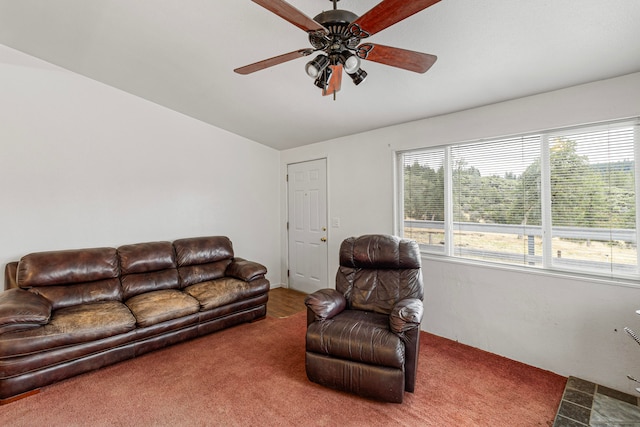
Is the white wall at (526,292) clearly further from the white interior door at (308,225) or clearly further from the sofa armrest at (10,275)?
the sofa armrest at (10,275)

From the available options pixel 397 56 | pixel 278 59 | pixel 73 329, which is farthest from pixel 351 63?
pixel 73 329

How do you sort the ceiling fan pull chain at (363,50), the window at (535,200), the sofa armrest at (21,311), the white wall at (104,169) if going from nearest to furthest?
the ceiling fan pull chain at (363,50) < the sofa armrest at (21,311) < the window at (535,200) < the white wall at (104,169)

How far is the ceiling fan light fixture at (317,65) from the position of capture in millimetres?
1551

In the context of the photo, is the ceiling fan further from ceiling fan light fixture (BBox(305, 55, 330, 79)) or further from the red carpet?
the red carpet

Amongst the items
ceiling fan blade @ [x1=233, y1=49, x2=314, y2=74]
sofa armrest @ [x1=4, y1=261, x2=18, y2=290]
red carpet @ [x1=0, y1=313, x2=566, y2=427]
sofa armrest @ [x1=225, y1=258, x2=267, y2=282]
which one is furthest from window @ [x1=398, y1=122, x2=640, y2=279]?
sofa armrest @ [x1=4, y1=261, x2=18, y2=290]

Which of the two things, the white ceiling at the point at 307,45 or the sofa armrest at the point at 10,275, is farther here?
the sofa armrest at the point at 10,275

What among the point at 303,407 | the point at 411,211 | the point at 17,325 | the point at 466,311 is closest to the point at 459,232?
the point at 411,211

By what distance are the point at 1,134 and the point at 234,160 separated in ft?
7.82

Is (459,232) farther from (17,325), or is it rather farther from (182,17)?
(17,325)

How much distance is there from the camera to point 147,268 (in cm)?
321

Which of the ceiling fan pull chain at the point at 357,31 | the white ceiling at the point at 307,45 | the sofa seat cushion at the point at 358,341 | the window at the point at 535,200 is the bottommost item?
the sofa seat cushion at the point at 358,341

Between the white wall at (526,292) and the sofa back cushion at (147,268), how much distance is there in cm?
238

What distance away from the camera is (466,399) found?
206 cm

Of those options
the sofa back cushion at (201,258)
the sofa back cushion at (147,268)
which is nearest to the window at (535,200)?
the sofa back cushion at (201,258)
